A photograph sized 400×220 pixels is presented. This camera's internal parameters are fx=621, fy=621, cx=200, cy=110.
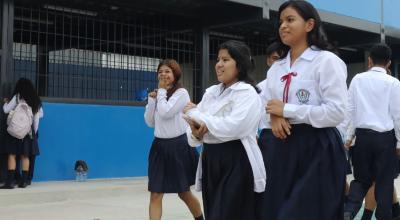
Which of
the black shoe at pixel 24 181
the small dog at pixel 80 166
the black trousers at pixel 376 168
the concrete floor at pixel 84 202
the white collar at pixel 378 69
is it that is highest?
the white collar at pixel 378 69

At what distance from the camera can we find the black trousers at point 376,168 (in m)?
6.36

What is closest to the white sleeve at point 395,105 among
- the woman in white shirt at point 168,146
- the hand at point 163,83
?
the woman in white shirt at point 168,146

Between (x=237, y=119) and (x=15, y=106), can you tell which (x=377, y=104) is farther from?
(x=15, y=106)

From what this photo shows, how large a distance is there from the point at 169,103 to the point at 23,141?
4.88m

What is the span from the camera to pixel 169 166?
6.30m

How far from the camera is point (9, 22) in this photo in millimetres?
10578

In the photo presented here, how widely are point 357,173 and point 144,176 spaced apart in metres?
6.85

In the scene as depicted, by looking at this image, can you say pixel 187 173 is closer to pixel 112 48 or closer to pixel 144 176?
pixel 144 176

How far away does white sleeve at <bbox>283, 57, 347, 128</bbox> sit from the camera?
3465 mm

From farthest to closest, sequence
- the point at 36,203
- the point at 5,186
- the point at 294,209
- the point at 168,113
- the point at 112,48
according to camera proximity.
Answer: the point at 112,48
the point at 5,186
the point at 36,203
the point at 168,113
the point at 294,209

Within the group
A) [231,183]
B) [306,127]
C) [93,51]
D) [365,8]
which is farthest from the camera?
[365,8]

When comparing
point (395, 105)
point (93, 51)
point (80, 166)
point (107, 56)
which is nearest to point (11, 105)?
point (80, 166)

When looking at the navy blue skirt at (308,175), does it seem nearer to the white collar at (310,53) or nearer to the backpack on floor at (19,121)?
the white collar at (310,53)

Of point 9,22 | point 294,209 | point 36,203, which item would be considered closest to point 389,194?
point 294,209
